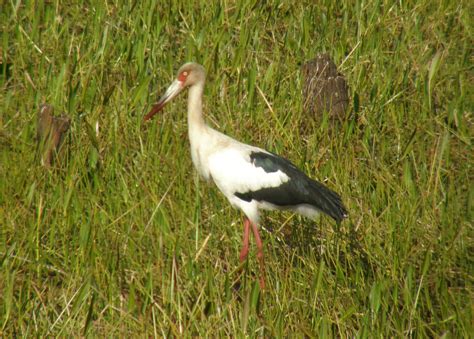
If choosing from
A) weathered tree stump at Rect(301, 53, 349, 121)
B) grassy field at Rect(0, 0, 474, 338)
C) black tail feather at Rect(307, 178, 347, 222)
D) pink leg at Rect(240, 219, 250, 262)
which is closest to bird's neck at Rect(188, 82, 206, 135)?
grassy field at Rect(0, 0, 474, 338)

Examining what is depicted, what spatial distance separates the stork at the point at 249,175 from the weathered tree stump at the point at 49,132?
1.60 ft

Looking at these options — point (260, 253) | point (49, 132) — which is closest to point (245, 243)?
point (260, 253)

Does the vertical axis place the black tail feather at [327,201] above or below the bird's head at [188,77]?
below

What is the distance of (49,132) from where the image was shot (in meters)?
5.82

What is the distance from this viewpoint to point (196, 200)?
562cm

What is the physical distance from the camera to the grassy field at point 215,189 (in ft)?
15.5

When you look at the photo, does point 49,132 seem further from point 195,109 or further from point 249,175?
point 249,175

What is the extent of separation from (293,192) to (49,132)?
1.35 meters

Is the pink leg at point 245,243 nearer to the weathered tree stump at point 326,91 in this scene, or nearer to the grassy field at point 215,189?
the grassy field at point 215,189

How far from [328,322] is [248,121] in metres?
2.18

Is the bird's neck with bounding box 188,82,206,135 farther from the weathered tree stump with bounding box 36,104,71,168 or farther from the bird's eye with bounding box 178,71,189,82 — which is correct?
the weathered tree stump with bounding box 36,104,71,168

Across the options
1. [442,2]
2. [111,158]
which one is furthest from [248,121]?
[442,2]

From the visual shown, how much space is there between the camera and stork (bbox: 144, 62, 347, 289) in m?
5.67

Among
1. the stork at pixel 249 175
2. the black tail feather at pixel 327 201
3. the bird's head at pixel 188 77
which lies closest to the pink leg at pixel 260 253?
the stork at pixel 249 175
